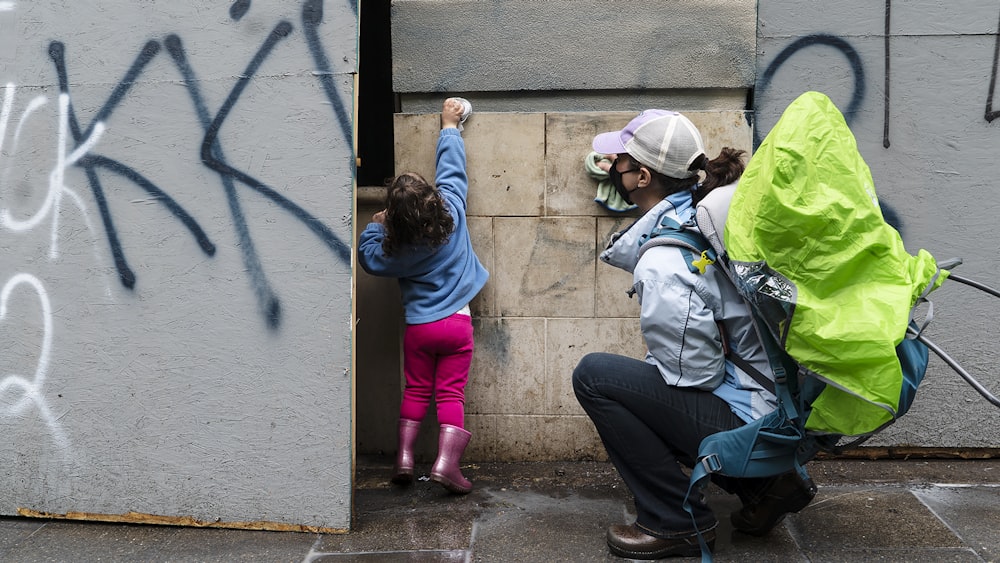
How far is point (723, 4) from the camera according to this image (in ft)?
13.1

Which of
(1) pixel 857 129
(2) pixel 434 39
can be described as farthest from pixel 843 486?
(2) pixel 434 39

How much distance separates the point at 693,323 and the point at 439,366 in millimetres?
1388

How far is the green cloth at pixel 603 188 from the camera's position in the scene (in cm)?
403

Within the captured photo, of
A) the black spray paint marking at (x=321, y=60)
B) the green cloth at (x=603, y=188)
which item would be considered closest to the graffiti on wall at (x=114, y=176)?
the black spray paint marking at (x=321, y=60)

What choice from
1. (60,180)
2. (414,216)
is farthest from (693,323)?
(60,180)

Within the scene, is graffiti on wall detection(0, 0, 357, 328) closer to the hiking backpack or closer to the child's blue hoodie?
the child's blue hoodie

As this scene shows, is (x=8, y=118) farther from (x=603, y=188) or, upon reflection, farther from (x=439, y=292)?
(x=603, y=188)

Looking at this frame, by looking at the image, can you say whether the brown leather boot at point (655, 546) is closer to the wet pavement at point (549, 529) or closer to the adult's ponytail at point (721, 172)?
the wet pavement at point (549, 529)

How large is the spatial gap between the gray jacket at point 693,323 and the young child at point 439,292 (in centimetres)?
105

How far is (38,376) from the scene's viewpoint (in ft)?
11.8

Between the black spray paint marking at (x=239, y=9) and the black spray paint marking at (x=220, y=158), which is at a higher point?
the black spray paint marking at (x=239, y=9)

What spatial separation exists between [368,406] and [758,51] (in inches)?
91.0

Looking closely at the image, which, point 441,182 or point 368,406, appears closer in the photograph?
point 441,182

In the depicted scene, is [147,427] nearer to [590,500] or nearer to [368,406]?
[368,406]
